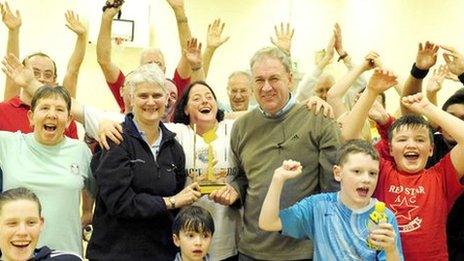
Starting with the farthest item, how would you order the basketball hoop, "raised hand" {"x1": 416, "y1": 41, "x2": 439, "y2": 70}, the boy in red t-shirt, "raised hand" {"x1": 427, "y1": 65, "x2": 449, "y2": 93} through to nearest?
the basketball hoop
"raised hand" {"x1": 427, "y1": 65, "x2": 449, "y2": 93}
"raised hand" {"x1": 416, "y1": 41, "x2": 439, "y2": 70}
the boy in red t-shirt

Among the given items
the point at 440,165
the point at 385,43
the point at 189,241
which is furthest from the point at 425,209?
the point at 385,43

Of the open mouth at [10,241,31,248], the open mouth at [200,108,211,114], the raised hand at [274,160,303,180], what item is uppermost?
the open mouth at [200,108,211,114]

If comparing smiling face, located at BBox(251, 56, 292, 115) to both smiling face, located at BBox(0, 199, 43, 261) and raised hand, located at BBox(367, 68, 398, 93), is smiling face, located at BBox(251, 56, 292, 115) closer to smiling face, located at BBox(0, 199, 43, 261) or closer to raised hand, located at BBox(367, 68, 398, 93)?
raised hand, located at BBox(367, 68, 398, 93)

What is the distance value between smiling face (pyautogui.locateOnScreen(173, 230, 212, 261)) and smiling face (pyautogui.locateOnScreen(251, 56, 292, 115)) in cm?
75

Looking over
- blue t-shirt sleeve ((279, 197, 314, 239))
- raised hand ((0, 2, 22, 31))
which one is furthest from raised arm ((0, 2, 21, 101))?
blue t-shirt sleeve ((279, 197, 314, 239))

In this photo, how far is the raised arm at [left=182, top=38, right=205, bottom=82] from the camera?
12.3 ft

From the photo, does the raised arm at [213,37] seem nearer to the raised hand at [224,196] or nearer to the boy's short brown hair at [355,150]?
the raised hand at [224,196]

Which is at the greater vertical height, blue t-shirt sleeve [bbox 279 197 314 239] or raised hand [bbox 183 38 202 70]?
raised hand [bbox 183 38 202 70]

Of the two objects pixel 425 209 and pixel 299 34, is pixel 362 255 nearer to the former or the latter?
pixel 425 209

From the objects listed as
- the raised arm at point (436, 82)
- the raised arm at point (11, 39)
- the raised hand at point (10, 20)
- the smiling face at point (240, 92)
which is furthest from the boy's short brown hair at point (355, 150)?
the raised hand at point (10, 20)

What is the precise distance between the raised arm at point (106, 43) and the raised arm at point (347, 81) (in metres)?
1.54

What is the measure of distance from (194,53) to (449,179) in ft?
6.14

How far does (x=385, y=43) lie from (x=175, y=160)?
4511 mm

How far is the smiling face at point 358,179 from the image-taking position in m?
2.50
